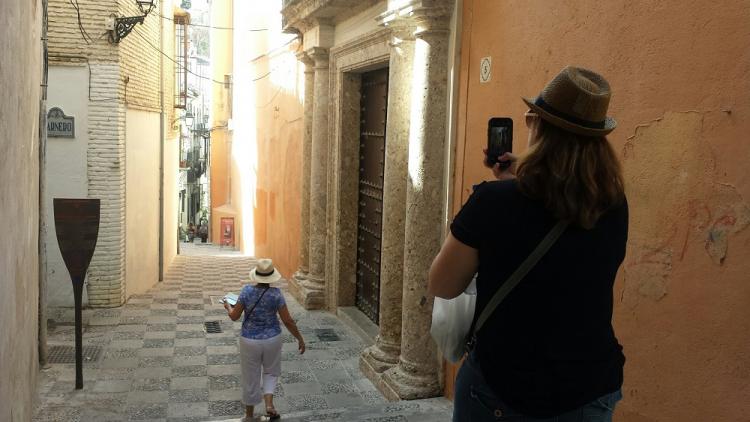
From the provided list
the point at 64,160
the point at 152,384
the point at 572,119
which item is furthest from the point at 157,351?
the point at 572,119

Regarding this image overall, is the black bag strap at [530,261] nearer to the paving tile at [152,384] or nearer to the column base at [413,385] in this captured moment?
the column base at [413,385]

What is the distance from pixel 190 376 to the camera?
689cm

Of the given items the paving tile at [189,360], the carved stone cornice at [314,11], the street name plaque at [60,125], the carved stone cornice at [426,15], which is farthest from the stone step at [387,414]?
the street name plaque at [60,125]

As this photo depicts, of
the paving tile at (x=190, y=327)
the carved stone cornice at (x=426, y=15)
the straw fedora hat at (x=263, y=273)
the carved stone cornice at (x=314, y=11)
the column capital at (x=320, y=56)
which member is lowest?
the paving tile at (x=190, y=327)

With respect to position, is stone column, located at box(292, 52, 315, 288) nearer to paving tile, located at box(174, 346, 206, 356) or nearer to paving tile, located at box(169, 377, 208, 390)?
paving tile, located at box(174, 346, 206, 356)

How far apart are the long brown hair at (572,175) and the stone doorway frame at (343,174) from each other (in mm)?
7101

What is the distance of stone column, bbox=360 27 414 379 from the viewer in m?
6.33

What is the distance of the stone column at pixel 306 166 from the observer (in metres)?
10.3

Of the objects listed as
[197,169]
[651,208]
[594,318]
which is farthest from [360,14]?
[197,169]

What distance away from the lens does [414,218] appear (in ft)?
19.1

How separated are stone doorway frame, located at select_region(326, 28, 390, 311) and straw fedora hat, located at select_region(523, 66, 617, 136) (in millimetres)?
6989

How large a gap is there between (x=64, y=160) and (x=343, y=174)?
3777mm

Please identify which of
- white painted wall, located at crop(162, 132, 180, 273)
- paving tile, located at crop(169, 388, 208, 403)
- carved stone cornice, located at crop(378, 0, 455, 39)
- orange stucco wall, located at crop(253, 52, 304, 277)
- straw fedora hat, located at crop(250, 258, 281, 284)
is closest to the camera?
straw fedora hat, located at crop(250, 258, 281, 284)

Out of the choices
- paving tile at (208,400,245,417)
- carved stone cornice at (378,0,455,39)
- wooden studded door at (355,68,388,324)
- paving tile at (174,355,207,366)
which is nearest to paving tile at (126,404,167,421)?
paving tile at (208,400,245,417)
